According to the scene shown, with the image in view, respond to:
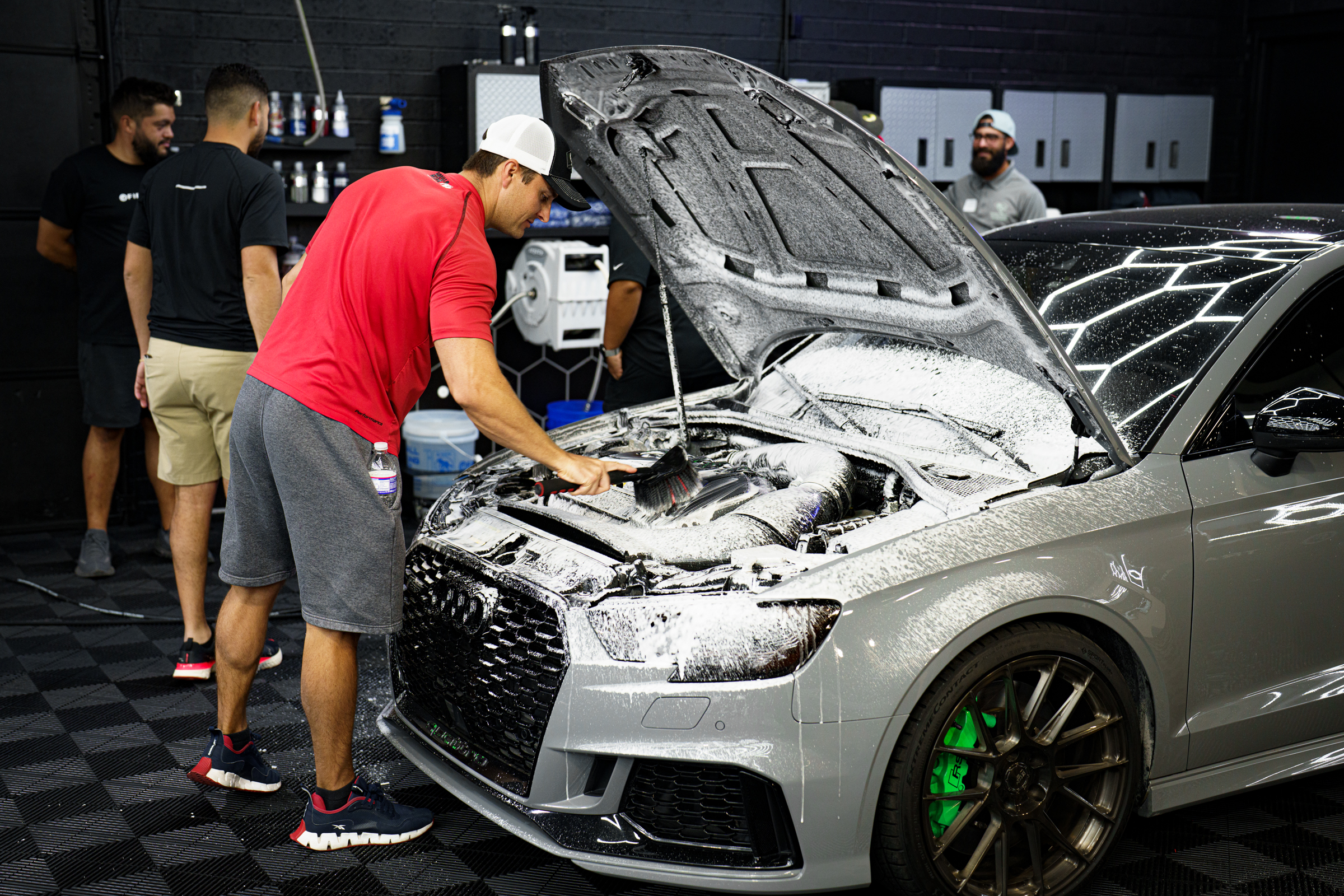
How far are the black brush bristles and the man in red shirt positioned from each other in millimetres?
54

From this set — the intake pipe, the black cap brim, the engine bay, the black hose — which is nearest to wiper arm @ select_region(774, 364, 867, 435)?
the engine bay

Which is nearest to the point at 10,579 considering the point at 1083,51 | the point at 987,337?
the point at 987,337

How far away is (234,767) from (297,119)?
3.52 metres

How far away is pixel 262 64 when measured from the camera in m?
5.57

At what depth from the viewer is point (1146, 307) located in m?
2.68

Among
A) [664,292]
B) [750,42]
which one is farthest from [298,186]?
[664,292]

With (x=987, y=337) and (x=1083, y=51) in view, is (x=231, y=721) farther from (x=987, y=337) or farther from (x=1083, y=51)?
(x=1083, y=51)

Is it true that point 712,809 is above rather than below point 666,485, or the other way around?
below

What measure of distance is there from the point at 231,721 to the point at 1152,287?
2346 mm

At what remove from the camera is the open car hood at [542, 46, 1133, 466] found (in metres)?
2.20

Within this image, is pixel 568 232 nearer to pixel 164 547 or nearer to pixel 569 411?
pixel 569 411

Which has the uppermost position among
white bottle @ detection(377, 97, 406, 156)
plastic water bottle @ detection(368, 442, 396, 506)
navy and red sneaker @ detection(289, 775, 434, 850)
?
white bottle @ detection(377, 97, 406, 156)

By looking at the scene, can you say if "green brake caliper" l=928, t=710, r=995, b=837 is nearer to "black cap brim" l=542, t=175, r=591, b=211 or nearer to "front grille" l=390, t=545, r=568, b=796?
"front grille" l=390, t=545, r=568, b=796

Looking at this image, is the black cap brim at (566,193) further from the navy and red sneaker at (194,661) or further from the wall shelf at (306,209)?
the wall shelf at (306,209)
